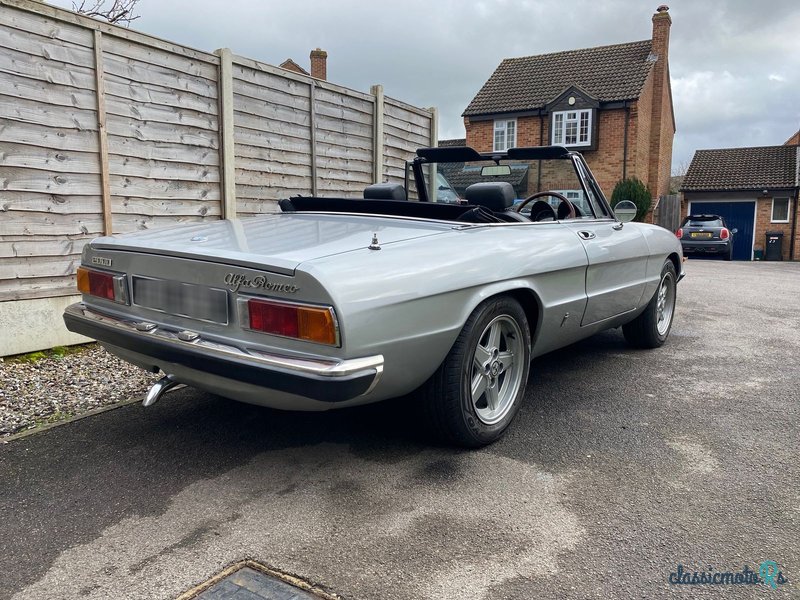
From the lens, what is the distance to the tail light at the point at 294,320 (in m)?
2.27

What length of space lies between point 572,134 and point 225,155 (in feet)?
65.4

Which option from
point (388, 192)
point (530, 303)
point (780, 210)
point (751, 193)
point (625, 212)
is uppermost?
point (751, 193)

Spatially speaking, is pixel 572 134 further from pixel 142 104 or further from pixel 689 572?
Result: pixel 689 572

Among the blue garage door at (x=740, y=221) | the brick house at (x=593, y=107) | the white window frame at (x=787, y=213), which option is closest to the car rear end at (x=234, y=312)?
the brick house at (x=593, y=107)

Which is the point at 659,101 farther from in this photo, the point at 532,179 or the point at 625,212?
the point at 532,179

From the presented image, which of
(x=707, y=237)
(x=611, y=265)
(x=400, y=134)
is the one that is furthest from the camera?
(x=707, y=237)

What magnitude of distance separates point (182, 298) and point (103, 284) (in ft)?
2.04

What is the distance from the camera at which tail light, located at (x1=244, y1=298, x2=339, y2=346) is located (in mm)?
2268

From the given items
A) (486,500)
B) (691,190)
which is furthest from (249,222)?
(691,190)

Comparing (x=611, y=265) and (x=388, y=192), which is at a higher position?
(x=388, y=192)

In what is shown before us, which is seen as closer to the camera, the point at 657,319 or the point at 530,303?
the point at 530,303

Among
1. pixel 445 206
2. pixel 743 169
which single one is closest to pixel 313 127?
pixel 445 206

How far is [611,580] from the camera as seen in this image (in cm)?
202

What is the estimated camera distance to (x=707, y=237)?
20.2 metres
